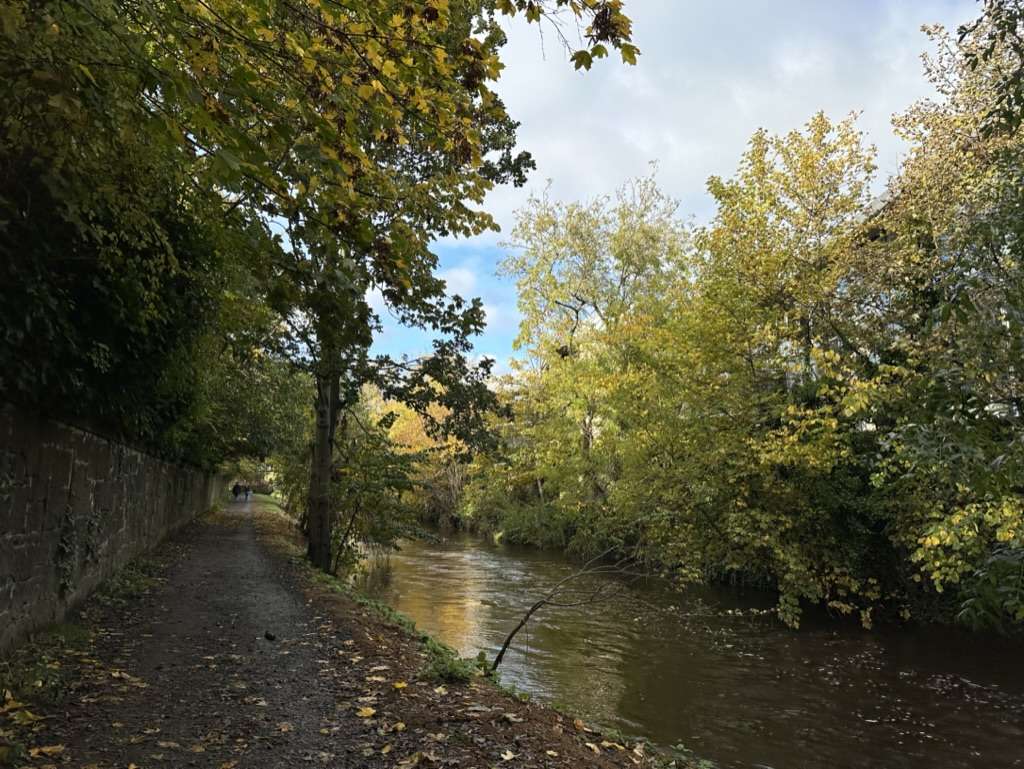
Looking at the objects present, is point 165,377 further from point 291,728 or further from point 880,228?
point 880,228

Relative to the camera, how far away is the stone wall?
5391mm

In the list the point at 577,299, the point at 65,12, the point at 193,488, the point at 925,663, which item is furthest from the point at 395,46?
the point at 577,299

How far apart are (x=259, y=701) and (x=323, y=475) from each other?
9.67 m

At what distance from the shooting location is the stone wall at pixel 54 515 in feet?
17.7

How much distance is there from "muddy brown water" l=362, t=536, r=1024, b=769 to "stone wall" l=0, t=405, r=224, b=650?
18.7 feet

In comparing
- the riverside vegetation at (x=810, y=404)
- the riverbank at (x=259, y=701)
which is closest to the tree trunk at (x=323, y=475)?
the riverside vegetation at (x=810, y=404)

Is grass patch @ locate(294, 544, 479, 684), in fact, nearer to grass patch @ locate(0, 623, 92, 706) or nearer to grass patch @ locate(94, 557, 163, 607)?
grass patch @ locate(94, 557, 163, 607)

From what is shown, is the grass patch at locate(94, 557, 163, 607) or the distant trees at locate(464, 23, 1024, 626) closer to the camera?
the grass patch at locate(94, 557, 163, 607)

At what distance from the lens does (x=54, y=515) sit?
6.49 meters

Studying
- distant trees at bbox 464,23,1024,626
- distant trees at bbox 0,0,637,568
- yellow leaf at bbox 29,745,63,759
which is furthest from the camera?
distant trees at bbox 464,23,1024,626

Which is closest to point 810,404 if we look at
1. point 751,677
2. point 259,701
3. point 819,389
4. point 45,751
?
point 819,389

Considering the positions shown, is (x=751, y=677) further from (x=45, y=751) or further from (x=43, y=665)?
(x=45, y=751)

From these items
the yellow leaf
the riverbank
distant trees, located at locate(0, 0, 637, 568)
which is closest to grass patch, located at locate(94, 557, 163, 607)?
the riverbank

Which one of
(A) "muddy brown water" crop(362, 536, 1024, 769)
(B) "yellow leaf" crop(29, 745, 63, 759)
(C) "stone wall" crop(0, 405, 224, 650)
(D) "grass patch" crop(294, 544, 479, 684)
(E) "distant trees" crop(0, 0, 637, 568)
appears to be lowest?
(A) "muddy brown water" crop(362, 536, 1024, 769)
